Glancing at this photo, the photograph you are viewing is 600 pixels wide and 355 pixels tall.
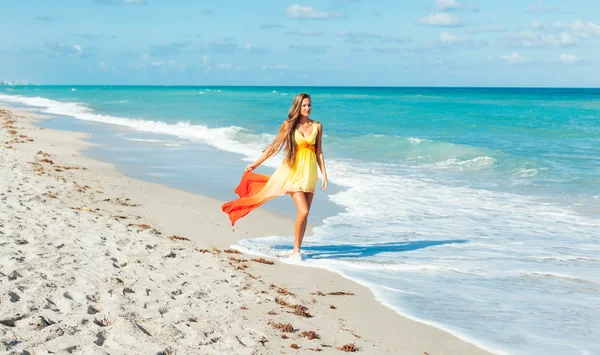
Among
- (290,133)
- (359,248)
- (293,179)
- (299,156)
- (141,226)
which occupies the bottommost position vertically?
(359,248)

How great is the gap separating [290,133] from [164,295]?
2673mm

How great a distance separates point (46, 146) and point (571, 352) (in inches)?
640

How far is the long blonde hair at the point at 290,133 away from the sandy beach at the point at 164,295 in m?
1.28

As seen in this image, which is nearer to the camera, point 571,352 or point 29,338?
point 29,338

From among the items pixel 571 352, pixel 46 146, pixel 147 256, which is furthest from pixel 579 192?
pixel 46 146

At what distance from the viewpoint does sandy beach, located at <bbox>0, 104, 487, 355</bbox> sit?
4398mm

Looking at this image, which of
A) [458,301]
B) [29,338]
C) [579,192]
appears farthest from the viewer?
[579,192]

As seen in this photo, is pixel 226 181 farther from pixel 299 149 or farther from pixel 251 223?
pixel 299 149

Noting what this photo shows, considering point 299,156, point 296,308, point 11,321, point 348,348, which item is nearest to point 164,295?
point 296,308

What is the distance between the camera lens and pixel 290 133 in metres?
7.34

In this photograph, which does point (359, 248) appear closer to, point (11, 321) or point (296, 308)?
point (296, 308)

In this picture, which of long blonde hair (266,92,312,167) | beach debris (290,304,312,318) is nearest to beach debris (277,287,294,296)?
beach debris (290,304,312,318)

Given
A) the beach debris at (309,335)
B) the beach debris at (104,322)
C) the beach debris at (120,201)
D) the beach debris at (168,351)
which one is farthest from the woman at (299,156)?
the beach debris at (120,201)

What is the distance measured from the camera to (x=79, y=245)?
21.8ft
